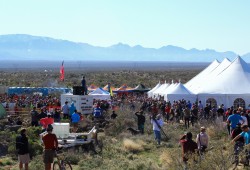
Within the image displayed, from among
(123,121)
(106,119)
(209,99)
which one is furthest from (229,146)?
(209,99)

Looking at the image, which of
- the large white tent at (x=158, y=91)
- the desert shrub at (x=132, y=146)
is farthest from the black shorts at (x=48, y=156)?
the large white tent at (x=158, y=91)

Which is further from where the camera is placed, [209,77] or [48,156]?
[209,77]

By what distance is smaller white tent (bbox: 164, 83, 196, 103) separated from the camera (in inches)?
1123

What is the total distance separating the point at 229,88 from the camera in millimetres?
27906

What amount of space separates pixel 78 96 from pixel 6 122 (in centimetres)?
443

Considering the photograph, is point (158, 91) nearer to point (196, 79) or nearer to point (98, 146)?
point (196, 79)

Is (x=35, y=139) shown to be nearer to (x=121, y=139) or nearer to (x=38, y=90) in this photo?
(x=121, y=139)

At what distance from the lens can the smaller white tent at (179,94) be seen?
28.5 metres

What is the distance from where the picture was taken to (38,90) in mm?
38844

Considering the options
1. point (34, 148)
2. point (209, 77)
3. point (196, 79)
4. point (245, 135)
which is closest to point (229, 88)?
point (209, 77)

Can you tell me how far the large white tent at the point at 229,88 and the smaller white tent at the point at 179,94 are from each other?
0.51 m

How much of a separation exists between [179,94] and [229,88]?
3.01 metres

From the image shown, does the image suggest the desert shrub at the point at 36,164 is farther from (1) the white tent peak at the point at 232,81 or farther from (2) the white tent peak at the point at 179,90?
(2) the white tent peak at the point at 179,90

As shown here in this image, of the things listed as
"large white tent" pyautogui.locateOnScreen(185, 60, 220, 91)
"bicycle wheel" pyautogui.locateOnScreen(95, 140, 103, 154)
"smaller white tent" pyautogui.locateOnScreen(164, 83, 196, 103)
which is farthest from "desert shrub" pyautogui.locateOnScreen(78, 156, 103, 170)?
"large white tent" pyautogui.locateOnScreen(185, 60, 220, 91)
